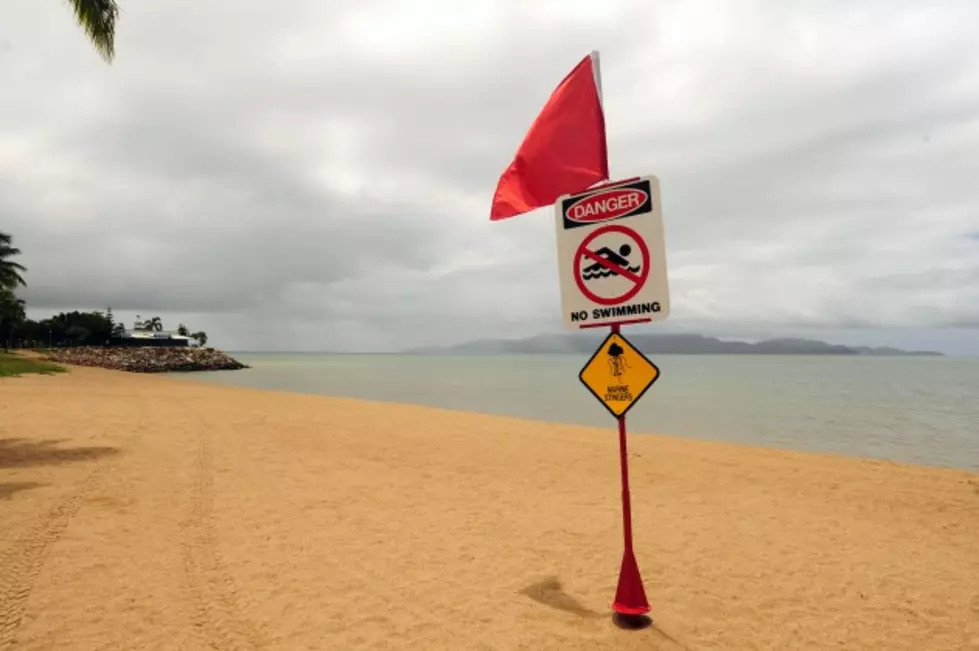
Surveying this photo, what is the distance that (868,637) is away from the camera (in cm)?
442

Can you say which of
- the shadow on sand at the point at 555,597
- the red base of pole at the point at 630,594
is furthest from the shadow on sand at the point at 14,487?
the red base of pole at the point at 630,594

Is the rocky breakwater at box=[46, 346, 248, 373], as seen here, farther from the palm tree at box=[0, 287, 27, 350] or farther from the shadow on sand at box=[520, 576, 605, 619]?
the shadow on sand at box=[520, 576, 605, 619]

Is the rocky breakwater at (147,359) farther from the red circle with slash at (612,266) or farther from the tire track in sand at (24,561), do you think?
the red circle with slash at (612,266)

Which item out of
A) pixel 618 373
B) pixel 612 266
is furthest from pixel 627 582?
pixel 612 266

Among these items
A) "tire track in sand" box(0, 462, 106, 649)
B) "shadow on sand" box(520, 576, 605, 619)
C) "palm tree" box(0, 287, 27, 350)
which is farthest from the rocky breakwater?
"shadow on sand" box(520, 576, 605, 619)

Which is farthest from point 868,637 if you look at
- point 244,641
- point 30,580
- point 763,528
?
point 30,580

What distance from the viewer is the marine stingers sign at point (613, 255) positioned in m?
4.27

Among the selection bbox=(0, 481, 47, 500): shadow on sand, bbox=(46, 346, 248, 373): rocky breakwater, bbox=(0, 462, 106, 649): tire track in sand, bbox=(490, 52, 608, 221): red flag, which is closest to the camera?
bbox=(0, 462, 106, 649): tire track in sand

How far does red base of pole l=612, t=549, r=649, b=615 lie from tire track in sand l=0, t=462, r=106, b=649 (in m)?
4.39

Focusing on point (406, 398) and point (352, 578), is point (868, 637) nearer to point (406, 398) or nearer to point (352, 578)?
point (352, 578)

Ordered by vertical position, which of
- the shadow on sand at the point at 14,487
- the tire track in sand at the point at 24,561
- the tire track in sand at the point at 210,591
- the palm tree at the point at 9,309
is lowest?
the tire track in sand at the point at 210,591

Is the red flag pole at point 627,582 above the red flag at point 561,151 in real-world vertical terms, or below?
below

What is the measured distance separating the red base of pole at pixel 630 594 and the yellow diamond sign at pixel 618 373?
124cm

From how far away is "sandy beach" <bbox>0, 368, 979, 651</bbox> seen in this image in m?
4.37
